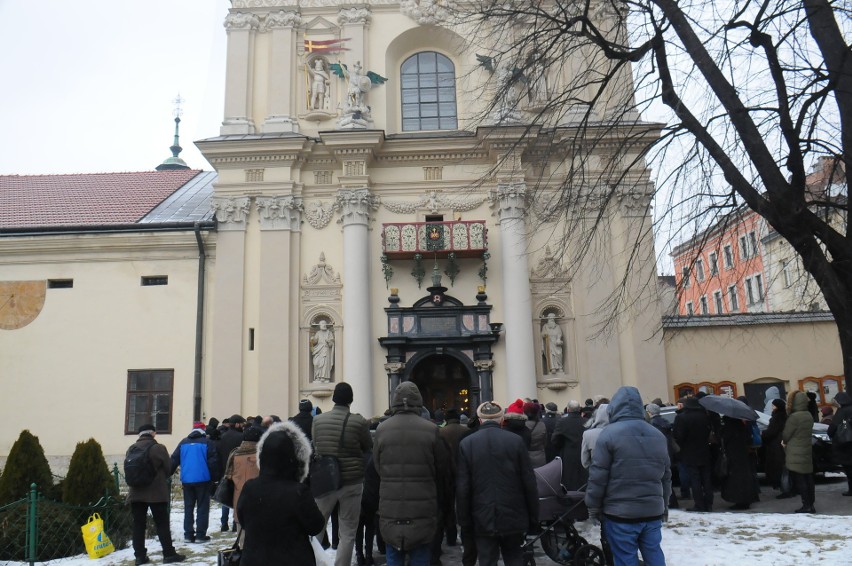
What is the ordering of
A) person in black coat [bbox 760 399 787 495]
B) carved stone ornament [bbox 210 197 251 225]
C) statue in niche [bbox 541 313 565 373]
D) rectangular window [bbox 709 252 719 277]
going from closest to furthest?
rectangular window [bbox 709 252 719 277]
person in black coat [bbox 760 399 787 495]
statue in niche [bbox 541 313 565 373]
carved stone ornament [bbox 210 197 251 225]

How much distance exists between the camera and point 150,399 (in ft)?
66.1

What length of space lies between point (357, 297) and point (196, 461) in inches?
377

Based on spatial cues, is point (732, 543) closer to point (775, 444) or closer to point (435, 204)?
point (775, 444)

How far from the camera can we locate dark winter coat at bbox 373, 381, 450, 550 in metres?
5.99

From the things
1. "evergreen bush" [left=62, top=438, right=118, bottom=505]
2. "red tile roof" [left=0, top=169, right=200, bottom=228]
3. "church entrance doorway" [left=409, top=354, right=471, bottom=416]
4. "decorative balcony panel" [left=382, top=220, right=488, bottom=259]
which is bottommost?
"evergreen bush" [left=62, top=438, right=118, bottom=505]

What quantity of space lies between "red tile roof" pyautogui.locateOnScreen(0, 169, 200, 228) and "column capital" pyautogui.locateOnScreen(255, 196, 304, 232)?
4.65 m

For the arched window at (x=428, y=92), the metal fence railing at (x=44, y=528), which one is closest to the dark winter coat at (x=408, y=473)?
the metal fence railing at (x=44, y=528)

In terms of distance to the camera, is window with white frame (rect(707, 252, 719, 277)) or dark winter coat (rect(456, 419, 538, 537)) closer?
dark winter coat (rect(456, 419, 538, 537))

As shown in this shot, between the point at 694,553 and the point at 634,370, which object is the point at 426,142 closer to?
the point at 634,370

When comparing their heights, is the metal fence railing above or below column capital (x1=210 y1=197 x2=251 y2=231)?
below

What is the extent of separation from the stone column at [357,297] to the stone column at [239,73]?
154 inches

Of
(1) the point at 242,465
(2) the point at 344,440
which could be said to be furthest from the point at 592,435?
(1) the point at 242,465

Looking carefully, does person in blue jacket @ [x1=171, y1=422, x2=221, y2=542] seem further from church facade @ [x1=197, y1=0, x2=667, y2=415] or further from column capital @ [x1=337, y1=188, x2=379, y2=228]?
column capital @ [x1=337, y1=188, x2=379, y2=228]

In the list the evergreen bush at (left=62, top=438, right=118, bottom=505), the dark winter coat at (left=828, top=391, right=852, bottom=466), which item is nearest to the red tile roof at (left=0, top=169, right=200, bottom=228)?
the evergreen bush at (left=62, top=438, right=118, bottom=505)
